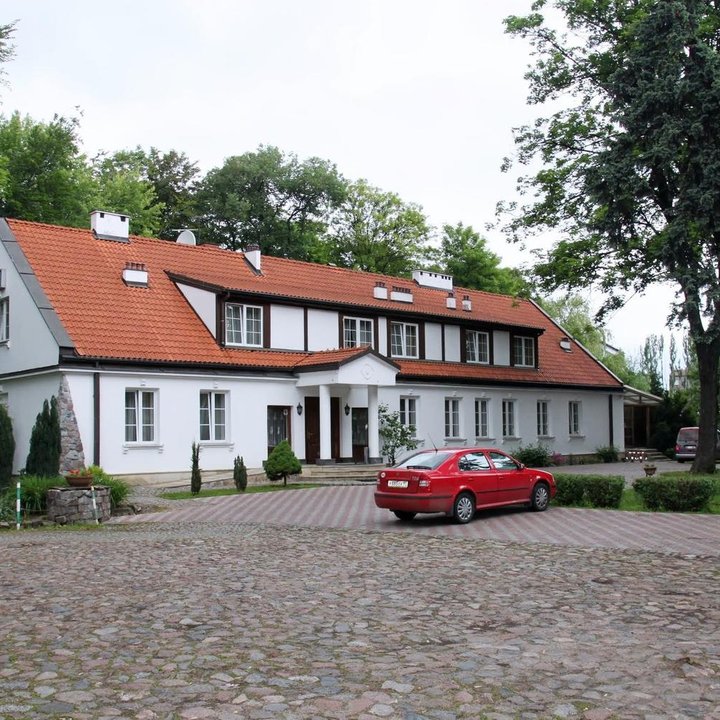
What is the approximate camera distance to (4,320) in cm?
2761

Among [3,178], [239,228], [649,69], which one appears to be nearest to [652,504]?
[649,69]

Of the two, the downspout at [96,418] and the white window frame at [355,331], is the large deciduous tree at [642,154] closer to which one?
the white window frame at [355,331]

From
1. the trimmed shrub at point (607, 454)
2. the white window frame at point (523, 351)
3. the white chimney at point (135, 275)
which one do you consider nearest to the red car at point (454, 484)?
the white chimney at point (135, 275)

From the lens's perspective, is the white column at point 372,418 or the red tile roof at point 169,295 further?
the white column at point 372,418

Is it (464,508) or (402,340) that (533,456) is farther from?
(464,508)

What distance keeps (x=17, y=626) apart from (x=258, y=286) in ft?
74.7

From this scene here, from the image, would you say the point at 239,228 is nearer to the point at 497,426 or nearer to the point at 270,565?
the point at 497,426

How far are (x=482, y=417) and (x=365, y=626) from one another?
28.1 meters

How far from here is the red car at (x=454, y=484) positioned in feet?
55.4

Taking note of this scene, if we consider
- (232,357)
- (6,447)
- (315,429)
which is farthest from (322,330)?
(6,447)

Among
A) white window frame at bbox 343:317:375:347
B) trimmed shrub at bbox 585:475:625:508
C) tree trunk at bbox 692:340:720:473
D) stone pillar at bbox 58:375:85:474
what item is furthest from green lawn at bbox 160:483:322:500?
tree trunk at bbox 692:340:720:473

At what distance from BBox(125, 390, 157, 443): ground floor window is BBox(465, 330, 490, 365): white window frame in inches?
585

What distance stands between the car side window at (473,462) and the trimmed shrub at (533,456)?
55.3 ft

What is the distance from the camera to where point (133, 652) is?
730 centimetres
